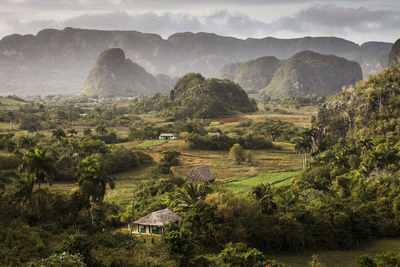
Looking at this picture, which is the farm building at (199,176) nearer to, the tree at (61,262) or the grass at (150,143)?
the tree at (61,262)

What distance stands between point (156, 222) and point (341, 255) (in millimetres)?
15900

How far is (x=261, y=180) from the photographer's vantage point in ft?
182

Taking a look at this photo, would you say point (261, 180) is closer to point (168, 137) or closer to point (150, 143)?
point (150, 143)

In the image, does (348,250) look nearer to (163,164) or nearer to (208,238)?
(208,238)

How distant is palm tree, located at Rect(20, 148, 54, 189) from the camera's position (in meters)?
31.2

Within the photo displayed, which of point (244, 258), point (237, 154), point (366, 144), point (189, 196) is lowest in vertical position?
point (237, 154)

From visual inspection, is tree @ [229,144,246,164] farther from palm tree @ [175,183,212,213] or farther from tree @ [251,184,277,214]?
palm tree @ [175,183,212,213]

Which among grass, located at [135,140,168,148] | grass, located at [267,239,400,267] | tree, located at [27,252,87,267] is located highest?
tree, located at [27,252,87,267]

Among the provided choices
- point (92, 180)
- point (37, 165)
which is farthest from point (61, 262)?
point (37, 165)

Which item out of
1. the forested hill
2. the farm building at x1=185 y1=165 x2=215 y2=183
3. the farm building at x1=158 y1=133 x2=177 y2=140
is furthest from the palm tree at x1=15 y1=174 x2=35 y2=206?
the forested hill

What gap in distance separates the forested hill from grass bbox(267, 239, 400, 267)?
347 ft

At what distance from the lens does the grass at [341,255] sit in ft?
97.4

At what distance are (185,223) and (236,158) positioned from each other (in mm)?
37859

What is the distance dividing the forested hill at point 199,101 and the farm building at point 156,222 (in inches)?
4123
